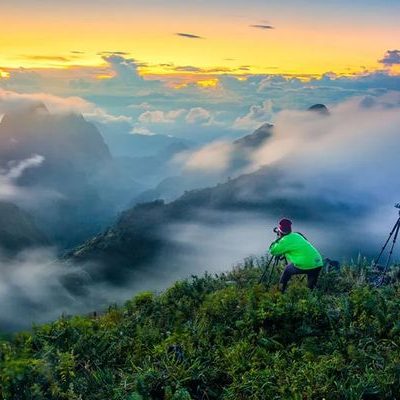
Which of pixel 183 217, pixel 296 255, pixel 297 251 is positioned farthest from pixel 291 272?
pixel 183 217

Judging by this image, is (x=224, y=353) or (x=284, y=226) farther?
(x=284, y=226)

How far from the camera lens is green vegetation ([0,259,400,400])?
676cm

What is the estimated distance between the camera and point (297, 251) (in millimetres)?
13539

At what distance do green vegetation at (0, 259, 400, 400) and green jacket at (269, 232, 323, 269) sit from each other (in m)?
1.39

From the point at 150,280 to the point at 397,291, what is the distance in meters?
95.5

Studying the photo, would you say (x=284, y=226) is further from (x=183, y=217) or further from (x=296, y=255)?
(x=183, y=217)

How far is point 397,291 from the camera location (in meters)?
12.5

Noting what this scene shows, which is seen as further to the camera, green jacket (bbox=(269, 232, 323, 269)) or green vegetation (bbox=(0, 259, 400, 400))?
green jacket (bbox=(269, 232, 323, 269))

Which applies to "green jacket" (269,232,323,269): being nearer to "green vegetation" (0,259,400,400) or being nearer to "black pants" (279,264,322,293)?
"black pants" (279,264,322,293)

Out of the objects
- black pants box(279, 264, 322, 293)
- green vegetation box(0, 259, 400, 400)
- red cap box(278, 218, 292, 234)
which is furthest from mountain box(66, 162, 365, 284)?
green vegetation box(0, 259, 400, 400)

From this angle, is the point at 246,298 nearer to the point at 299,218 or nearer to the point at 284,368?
the point at 284,368

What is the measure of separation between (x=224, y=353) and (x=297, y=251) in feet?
19.2

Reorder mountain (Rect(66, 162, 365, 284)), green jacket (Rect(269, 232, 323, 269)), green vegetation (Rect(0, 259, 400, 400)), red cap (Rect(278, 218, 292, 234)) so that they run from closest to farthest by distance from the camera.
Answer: green vegetation (Rect(0, 259, 400, 400)) < green jacket (Rect(269, 232, 323, 269)) < red cap (Rect(278, 218, 292, 234)) < mountain (Rect(66, 162, 365, 284))

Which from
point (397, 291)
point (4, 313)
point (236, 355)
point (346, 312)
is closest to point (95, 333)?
point (236, 355)
